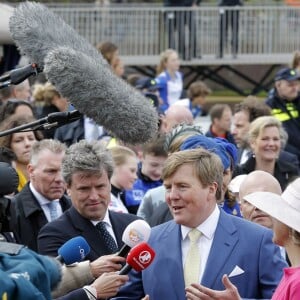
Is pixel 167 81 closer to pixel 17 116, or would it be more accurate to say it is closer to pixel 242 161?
pixel 242 161

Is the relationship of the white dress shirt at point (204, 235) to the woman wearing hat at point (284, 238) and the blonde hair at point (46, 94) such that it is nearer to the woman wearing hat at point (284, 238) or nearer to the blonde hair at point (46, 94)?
the woman wearing hat at point (284, 238)

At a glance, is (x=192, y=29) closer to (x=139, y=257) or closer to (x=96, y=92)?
(x=139, y=257)

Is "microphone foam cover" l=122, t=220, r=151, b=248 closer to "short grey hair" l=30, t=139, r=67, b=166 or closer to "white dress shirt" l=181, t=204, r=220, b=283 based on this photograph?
"white dress shirt" l=181, t=204, r=220, b=283

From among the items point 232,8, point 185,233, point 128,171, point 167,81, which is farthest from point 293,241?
point 232,8

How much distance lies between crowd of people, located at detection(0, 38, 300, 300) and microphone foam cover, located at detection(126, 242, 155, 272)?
203mm

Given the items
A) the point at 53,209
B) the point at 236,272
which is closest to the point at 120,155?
the point at 53,209

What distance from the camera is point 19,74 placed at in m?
4.66

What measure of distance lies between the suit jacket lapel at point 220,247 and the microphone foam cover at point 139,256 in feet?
1.55

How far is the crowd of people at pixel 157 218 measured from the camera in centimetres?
470

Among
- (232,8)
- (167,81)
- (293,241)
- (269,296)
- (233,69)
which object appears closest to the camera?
(293,241)

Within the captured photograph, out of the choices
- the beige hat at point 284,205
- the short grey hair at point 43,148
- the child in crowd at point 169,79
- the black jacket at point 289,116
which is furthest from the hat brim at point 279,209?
the child in crowd at point 169,79

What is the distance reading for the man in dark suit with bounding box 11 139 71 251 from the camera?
7078mm

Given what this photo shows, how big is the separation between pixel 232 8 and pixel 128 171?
571 inches

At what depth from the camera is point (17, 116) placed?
27.7 feet
